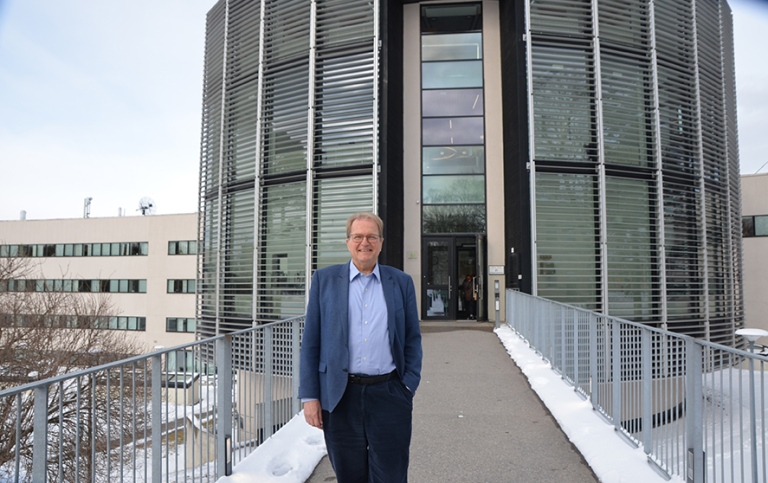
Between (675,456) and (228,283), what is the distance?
12.1 m

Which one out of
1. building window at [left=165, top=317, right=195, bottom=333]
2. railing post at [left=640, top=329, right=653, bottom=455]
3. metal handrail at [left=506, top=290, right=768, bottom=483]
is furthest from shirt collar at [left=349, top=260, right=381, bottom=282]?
building window at [left=165, top=317, right=195, bottom=333]

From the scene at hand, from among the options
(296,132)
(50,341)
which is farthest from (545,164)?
(50,341)

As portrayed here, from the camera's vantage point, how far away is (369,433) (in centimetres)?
252

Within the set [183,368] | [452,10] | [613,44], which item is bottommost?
[183,368]

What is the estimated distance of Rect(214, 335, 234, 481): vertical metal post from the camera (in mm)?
3924

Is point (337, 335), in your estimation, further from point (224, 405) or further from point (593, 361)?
point (593, 361)

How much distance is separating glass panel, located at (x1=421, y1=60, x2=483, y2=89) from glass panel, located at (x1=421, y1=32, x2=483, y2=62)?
20cm

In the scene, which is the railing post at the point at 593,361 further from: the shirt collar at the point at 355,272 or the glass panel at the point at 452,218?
the glass panel at the point at 452,218

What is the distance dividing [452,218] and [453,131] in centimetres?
264

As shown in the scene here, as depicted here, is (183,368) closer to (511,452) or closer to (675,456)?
(511,452)

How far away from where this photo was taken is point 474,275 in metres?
15.3

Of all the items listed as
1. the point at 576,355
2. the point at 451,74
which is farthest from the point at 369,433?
the point at 451,74

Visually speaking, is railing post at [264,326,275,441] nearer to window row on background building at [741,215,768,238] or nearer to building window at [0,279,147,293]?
window row on background building at [741,215,768,238]

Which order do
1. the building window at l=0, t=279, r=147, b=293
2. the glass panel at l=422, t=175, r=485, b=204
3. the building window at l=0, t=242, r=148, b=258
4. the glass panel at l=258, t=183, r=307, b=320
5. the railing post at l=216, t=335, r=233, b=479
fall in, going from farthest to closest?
the building window at l=0, t=242, r=148, b=258 < the building window at l=0, t=279, r=147, b=293 < the glass panel at l=422, t=175, r=485, b=204 < the glass panel at l=258, t=183, r=307, b=320 < the railing post at l=216, t=335, r=233, b=479
